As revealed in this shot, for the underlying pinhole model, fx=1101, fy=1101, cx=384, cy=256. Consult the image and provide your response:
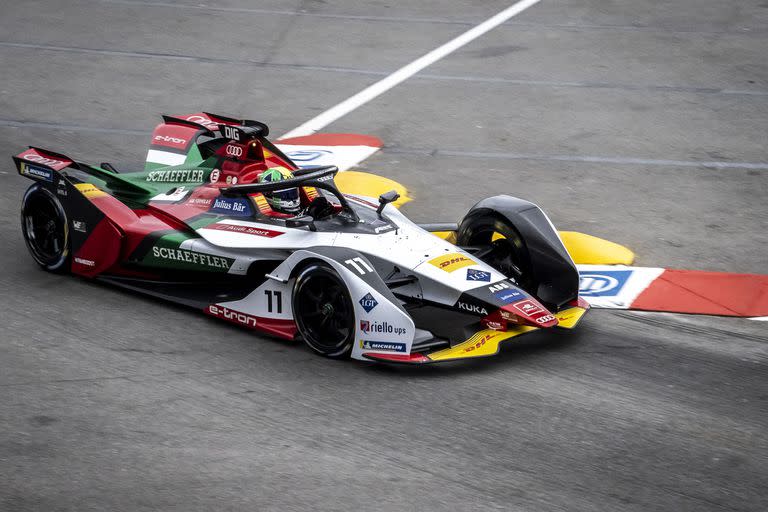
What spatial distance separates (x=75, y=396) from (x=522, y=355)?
3.15 meters

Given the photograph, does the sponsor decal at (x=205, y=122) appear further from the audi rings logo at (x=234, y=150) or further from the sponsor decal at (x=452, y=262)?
the sponsor decal at (x=452, y=262)

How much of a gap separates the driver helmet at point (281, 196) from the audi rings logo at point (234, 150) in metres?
0.85

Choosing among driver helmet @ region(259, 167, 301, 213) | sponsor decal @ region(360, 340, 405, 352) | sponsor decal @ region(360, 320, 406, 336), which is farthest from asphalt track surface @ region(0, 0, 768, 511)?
driver helmet @ region(259, 167, 301, 213)

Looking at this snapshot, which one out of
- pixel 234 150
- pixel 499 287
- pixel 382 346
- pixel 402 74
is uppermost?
pixel 402 74

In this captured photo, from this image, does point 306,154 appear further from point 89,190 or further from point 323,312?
point 323,312

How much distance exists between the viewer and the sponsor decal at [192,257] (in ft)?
28.1

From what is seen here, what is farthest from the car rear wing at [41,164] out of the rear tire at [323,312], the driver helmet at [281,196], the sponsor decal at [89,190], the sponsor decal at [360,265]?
the sponsor decal at [360,265]

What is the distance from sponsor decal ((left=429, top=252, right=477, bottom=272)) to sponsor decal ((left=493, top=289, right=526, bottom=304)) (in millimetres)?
373

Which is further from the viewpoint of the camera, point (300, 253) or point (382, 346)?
point (300, 253)

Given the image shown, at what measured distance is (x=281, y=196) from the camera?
8750mm

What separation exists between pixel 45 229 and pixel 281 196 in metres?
2.35

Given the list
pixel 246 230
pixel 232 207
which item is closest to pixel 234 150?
pixel 232 207

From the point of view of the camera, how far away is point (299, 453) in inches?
261

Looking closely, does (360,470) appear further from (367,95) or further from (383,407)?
(367,95)
